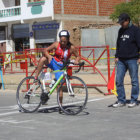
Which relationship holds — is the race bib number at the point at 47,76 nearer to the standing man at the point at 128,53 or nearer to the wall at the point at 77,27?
the standing man at the point at 128,53

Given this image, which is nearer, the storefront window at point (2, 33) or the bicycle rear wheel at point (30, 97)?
the bicycle rear wheel at point (30, 97)

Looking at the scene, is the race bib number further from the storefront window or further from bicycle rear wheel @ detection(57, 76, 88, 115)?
the storefront window

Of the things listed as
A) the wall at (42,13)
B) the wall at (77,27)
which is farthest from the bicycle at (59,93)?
the wall at (77,27)

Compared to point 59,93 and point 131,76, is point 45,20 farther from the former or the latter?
point 59,93

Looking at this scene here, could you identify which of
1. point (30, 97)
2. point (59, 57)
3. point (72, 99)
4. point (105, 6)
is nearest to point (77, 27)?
point (105, 6)

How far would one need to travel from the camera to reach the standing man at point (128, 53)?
8.76m

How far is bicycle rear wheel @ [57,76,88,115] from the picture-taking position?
7.98 metres

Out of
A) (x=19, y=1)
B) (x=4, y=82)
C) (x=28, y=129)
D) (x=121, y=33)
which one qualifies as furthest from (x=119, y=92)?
(x=19, y=1)

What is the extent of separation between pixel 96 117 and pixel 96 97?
11.7ft

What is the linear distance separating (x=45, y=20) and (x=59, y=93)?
25.2m

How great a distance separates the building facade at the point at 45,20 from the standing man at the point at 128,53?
23.4 metres

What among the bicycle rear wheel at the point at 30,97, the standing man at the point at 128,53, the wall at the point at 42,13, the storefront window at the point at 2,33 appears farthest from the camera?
the storefront window at the point at 2,33

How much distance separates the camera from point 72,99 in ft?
27.1

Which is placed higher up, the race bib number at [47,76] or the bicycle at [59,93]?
the race bib number at [47,76]
